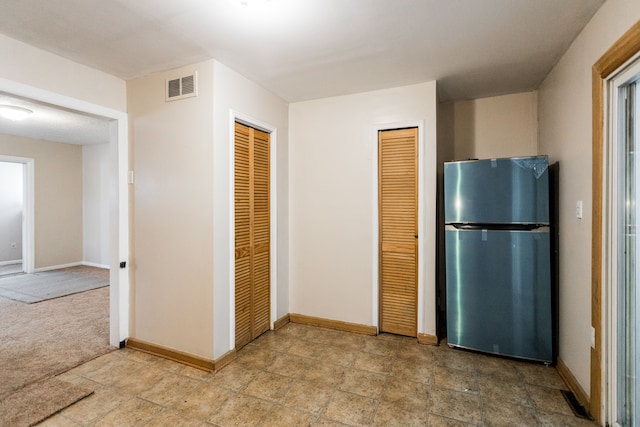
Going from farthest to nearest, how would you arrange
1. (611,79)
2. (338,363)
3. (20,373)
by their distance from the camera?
(338,363) < (20,373) < (611,79)

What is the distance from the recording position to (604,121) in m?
1.74

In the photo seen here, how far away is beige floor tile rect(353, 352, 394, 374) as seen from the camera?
2438 millimetres

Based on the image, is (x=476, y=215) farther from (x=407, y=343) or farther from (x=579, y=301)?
(x=407, y=343)

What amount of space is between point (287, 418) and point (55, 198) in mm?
6791

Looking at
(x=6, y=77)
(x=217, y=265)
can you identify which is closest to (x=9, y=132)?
(x=6, y=77)

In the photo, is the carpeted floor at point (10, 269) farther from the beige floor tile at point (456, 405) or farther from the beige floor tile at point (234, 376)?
the beige floor tile at point (456, 405)

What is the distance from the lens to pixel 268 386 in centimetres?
221

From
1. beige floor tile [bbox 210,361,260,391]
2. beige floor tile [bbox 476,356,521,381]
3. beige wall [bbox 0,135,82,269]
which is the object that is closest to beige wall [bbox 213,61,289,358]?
beige floor tile [bbox 210,361,260,391]

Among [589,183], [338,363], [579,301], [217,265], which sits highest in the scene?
[589,183]

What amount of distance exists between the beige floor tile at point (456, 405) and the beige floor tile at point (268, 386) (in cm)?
101

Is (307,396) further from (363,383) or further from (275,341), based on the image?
(275,341)

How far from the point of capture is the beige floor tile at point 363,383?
7.02 feet

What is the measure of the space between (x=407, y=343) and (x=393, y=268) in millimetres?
714

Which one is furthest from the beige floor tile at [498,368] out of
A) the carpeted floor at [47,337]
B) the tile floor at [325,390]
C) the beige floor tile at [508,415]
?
the carpeted floor at [47,337]
